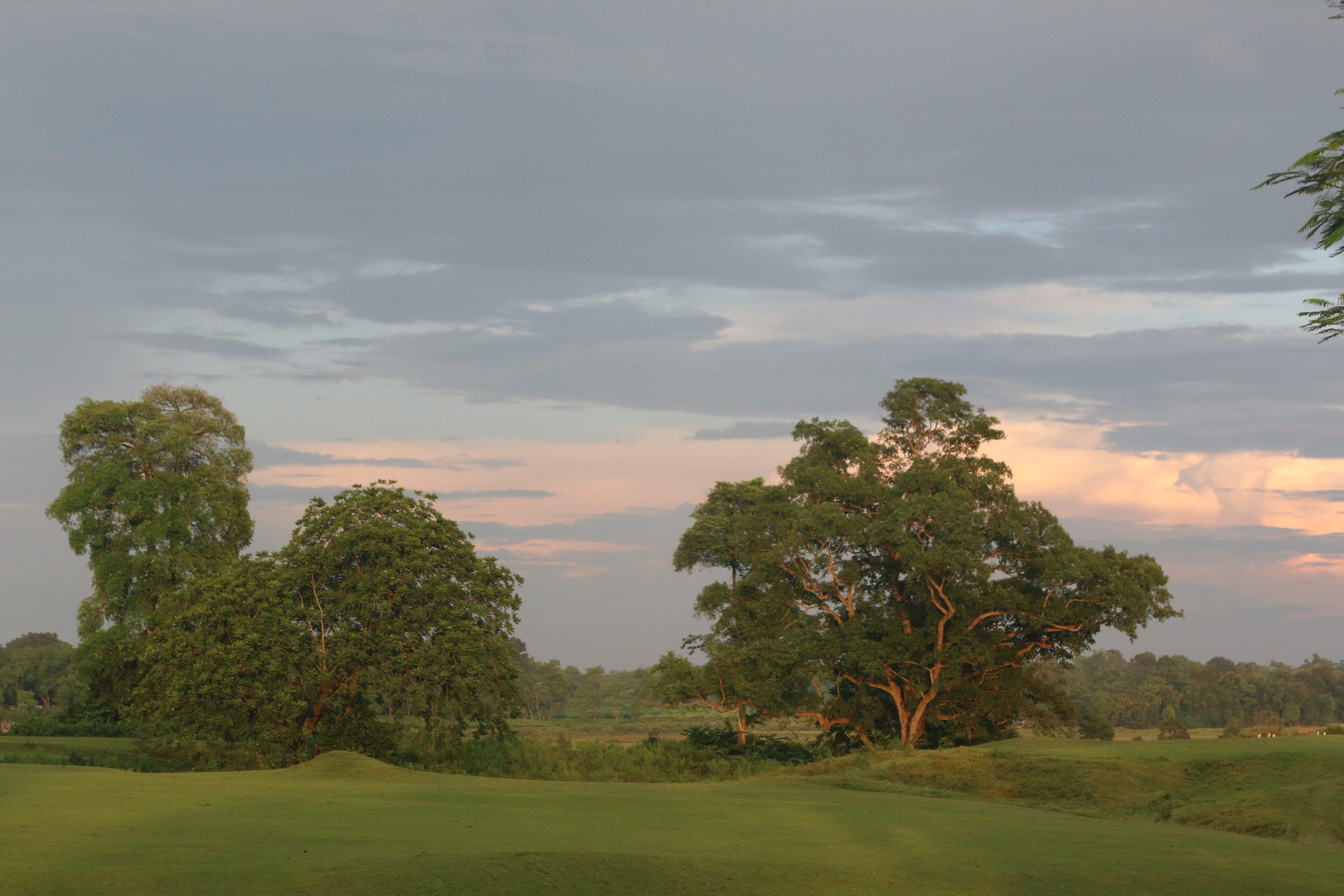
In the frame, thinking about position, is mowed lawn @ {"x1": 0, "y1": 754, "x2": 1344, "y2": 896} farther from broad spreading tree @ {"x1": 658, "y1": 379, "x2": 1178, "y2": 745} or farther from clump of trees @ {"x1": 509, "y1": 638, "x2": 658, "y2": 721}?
clump of trees @ {"x1": 509, "y1": 638, "x2": 658, "y2": 721}

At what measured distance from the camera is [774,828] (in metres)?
15.0

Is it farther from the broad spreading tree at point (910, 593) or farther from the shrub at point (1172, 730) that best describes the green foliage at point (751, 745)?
the shrub at point (1172, 730)

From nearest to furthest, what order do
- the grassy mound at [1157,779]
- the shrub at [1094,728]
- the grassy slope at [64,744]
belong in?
the grassy mound at [1157,779] → the grassy slope at [64,744] → the shrub at [1094,728]

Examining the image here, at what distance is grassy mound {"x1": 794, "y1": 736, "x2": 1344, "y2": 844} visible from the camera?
→ 65.0 ft

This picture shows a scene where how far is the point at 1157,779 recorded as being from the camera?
79.6 feet

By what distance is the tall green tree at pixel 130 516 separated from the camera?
40531 millimetres

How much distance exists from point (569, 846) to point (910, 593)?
28976 millimetres

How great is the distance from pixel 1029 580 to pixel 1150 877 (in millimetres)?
27190

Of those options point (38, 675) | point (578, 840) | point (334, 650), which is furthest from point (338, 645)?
point (38, 675)

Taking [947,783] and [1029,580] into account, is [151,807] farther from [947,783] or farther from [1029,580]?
[1029,580]

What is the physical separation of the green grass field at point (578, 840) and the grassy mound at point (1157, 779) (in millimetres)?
292

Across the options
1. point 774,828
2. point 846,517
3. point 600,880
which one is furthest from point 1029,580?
point 600,880

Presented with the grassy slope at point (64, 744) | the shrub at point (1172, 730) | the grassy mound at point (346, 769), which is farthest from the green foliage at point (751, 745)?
the grassy mound at point (346, 769)

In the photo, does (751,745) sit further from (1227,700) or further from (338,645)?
(1227,700)
